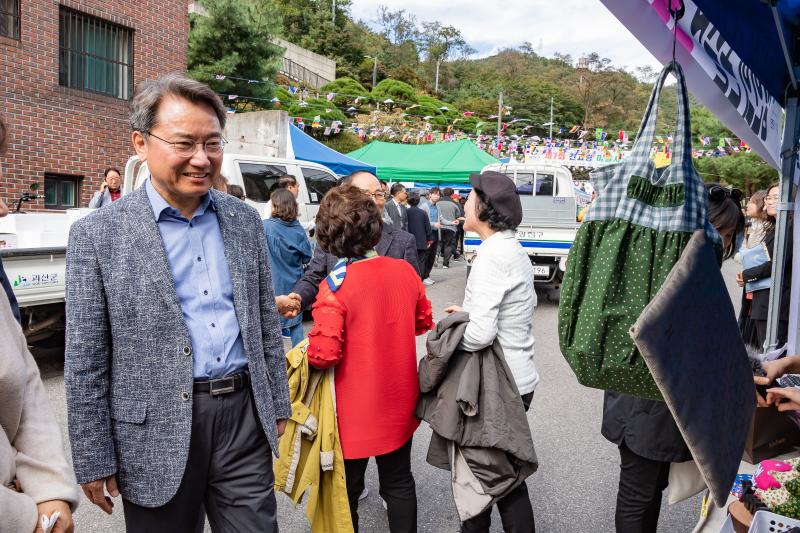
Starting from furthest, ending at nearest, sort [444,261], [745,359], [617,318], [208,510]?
[444,261]
[208,510]
[745,359]
[617,318]

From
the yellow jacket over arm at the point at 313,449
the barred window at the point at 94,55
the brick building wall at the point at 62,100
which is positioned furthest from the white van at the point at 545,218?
the barred window at the point at 94,55

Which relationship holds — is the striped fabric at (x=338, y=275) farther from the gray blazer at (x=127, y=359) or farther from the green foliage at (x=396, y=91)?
the green foliage at (x=396, y=91)

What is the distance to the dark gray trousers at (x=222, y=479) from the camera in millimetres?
1907

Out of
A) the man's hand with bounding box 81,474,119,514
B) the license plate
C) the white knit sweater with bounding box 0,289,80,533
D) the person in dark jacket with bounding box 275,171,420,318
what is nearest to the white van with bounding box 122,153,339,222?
the person in dark jacket with bounding box 275,171,420,318

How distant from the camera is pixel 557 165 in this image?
1161cm

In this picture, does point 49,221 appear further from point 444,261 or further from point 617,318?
point 444,261

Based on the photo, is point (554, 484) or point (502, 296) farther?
point (554, 484)

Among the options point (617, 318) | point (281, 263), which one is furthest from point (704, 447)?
point (281, 263)

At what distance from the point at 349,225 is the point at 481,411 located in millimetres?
1014

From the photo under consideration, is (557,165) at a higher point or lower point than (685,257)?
higher

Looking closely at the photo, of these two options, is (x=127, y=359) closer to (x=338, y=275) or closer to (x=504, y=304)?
(x=338, y=275)

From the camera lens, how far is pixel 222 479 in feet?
6.48

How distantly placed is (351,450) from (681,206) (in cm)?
182

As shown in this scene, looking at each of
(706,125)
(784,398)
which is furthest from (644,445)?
(706,125)
